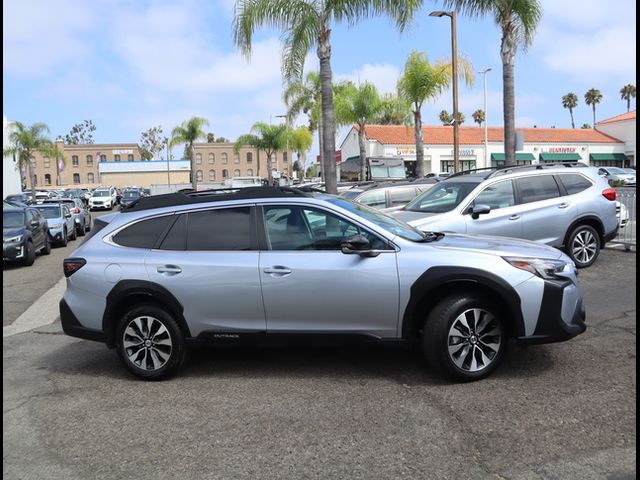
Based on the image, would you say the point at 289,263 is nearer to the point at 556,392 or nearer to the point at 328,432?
the point at 328,432

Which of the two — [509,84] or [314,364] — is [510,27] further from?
[314,364]

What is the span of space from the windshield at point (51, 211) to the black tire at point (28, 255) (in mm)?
4956

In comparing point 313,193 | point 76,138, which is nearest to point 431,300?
point 313,193

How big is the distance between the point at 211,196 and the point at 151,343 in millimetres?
1458

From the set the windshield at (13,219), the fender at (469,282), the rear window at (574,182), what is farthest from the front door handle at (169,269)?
the windshield at (13,219)

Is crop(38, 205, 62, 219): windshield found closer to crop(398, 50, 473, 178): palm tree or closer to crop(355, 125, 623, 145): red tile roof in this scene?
crop(398, 50, 473, 178): palm tree

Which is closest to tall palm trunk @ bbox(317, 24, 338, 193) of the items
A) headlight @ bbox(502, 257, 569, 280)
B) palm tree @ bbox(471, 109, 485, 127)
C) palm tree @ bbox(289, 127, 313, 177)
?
headlight @ bbox(502, 257, 569, 280)

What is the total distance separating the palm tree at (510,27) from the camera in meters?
15.7

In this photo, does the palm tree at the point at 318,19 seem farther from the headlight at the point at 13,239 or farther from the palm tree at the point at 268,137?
the palm tree at the point at 268,137

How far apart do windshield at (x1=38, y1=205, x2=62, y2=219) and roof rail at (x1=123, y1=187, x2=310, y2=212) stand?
14516 mm

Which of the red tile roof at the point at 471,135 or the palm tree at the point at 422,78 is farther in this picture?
the red tile roof at the point at 471,135

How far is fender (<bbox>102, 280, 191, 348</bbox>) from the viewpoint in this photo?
4992mm

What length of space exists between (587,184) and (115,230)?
7.84m

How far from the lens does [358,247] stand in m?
4.73
